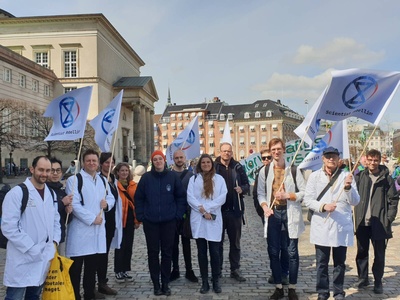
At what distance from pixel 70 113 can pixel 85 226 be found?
6.16 ft

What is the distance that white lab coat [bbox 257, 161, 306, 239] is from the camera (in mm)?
5991

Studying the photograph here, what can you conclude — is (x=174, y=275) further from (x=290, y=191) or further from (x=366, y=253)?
(x=366, y=253)

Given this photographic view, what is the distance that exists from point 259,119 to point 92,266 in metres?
107

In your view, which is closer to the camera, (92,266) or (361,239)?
(92,266)

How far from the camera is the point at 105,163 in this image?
6844 mm

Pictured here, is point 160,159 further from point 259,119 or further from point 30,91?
point 259,119

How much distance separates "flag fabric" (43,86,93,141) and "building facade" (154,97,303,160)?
102149 mm

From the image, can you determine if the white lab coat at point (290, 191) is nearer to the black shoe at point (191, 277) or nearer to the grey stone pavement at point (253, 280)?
the grey stone pavement at point (253, 280)

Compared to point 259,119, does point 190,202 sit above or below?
below

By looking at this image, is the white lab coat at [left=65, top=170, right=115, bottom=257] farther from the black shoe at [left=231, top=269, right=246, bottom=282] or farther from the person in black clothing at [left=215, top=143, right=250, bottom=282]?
the black shoe at [left=231, top=269, right=246, bottom=282]

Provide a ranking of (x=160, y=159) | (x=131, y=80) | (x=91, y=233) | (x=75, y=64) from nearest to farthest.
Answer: (x=91, y=233), (x=160, y=159), (x=75, y=64), (x=131, y=80)

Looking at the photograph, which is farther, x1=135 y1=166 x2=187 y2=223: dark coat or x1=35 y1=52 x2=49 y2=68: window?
x1=35 y1=52 x2=49 y2=68: window

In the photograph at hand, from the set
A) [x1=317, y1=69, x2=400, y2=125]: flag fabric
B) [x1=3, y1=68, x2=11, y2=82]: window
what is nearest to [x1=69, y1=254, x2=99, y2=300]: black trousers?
[x1=317, y1=69, x2=400, y2=125]: flag fabric

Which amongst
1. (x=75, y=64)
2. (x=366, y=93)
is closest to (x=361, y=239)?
(x=366, y=93)
